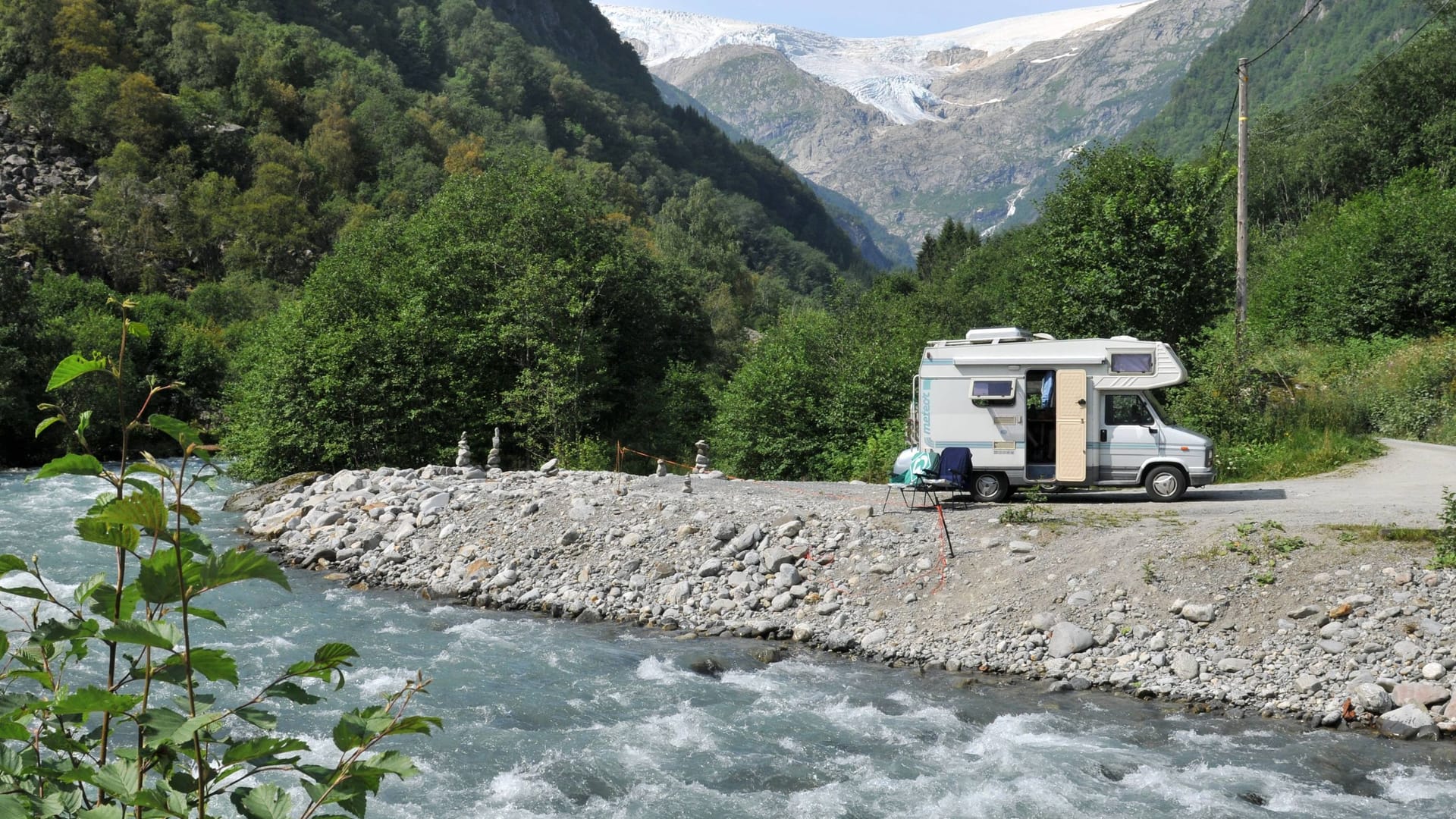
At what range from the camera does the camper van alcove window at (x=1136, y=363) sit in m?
18.3

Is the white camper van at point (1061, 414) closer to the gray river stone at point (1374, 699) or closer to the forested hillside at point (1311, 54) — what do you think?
the gray river stone at point (1374, 699)

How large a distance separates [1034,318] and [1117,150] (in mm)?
5306

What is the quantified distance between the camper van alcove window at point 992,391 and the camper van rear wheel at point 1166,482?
3034mm

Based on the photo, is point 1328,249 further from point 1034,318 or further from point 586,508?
point 586,508

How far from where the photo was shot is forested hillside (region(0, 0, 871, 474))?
43.9m

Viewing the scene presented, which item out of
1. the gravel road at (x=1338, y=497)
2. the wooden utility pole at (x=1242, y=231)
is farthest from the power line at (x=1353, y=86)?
the gravel road at (x=1338, y=497)

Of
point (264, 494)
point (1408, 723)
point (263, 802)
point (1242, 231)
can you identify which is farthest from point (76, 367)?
point (264, 494)

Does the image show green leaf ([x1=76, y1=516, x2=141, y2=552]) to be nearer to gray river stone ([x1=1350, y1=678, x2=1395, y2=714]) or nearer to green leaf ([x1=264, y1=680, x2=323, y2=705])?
green leaf ([x1=264, y1=680, x2=323, y2=705])

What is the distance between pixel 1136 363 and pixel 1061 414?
5.12 ft

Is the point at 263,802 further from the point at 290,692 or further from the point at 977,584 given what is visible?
the point at 977,584

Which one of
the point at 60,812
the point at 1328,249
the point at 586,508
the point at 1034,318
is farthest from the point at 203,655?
the point at 1328,249

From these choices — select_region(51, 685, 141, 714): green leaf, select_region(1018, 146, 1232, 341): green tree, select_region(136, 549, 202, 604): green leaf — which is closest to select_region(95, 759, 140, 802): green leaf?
select_region(51, 685, 141, 714): green leaf

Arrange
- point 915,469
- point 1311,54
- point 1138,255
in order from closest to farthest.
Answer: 1. point 915,469
2. point 1138,255
3. point 1311,54

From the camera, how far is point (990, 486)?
62.6ft
